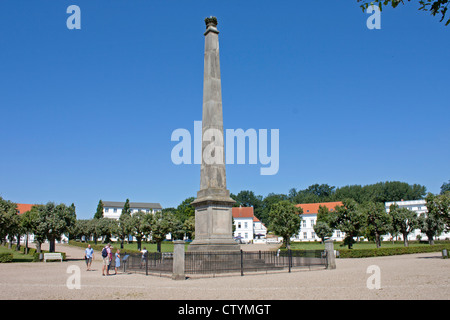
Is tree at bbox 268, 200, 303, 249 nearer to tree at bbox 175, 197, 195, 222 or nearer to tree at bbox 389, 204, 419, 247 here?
tree at bbox 389, 204, 419, 247

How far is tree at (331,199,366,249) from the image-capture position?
149ft

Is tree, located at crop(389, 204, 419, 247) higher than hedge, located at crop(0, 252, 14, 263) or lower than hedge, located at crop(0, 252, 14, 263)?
higher

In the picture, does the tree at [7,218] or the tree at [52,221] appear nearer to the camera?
the tree at [7,218]

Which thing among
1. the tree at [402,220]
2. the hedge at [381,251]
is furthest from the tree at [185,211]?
the hedge at [381,251]

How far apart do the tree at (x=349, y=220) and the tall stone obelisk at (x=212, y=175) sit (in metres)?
31.4

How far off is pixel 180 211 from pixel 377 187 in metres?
69.9

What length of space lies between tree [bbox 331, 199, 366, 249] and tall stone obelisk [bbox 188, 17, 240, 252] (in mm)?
31420

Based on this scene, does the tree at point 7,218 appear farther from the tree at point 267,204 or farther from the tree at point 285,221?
the tree at point 267,204

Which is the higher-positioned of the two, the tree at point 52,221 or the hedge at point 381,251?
the tree at point 52,221

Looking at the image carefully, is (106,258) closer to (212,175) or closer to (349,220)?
(212,175)

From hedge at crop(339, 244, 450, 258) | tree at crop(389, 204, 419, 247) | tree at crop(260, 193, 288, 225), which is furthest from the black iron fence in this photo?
tree at crop(260, 193, 288, 225)

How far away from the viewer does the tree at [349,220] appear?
149 ft
